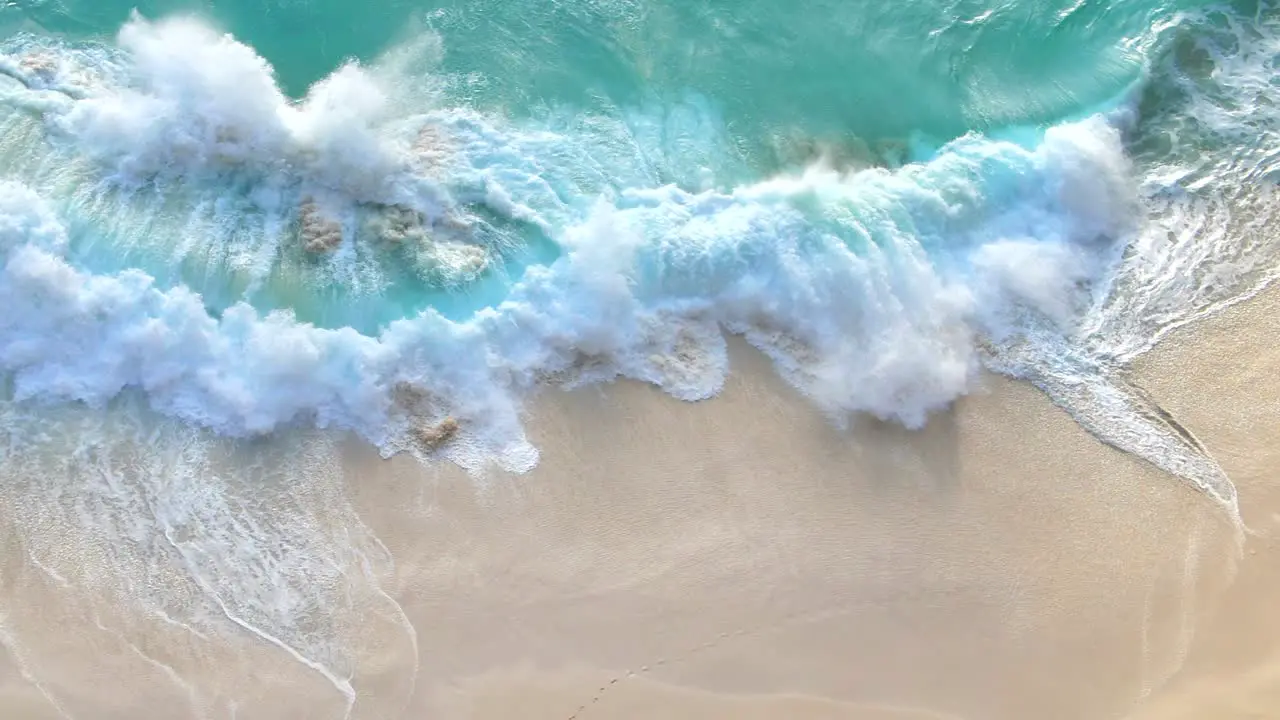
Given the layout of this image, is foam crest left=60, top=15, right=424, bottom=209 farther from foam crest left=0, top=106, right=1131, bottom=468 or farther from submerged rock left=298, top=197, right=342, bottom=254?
foam crest left=0, top=106, right=1131, bottom=468

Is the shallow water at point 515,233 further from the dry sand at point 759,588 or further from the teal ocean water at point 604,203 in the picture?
the dry sand at point 759,588

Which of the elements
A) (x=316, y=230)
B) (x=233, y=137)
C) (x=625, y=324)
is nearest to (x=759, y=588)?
(x=625, y=324)

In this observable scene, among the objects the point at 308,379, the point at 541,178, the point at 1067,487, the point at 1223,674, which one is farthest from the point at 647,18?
the point at 1223,674

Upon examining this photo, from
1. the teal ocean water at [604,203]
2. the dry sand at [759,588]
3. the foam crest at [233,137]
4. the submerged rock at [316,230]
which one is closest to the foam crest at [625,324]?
the teal ocean water at [604,203]

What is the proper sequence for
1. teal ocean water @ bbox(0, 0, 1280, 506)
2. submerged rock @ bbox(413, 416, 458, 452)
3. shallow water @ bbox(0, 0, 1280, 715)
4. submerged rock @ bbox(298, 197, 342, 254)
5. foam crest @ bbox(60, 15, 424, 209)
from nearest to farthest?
shallow water @ bbox(0, 0, 1280, 715) → submerged rock @ bbox(413, 416, 458, 452) → teal ocean water @ bbox(0, 0, 1280, 506) → submerged rock @ bbox(298, 197, 342, 254) → foam crest @ bbox(60, 15, 424, 209)

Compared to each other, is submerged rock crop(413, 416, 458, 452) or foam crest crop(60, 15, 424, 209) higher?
foam crest crop(60, 15, 424, 209)

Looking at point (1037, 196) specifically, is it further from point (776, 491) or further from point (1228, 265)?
point (776, 491)

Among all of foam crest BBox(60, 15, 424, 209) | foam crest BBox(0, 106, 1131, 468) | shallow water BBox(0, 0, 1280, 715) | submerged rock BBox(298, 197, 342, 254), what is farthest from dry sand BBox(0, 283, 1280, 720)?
foam crest BBox(60, 15, 424, 209)
